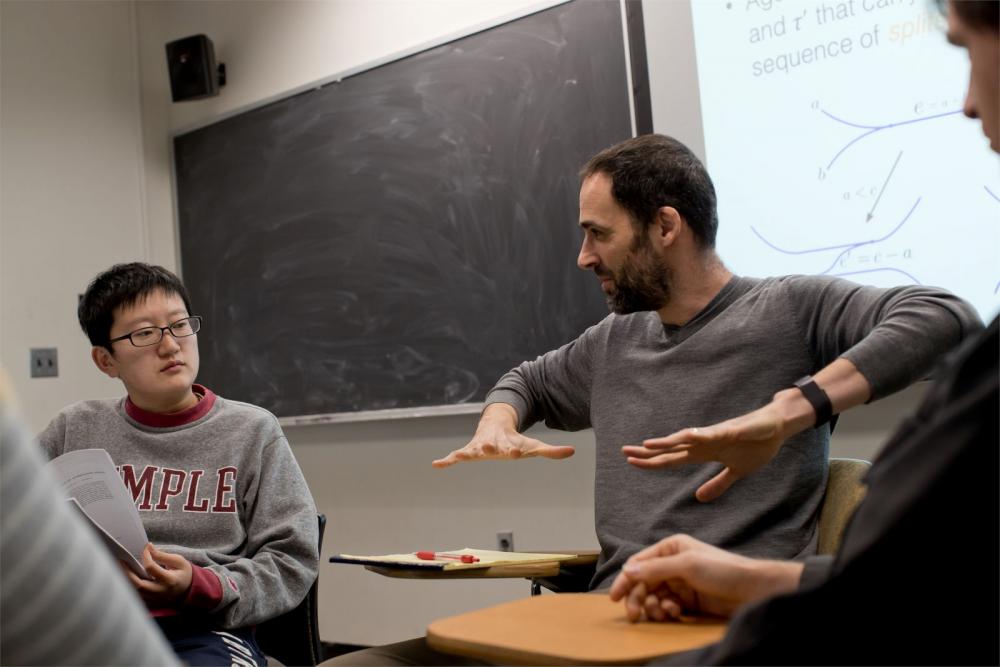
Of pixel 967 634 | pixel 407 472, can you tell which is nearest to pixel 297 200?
pixel 407 472

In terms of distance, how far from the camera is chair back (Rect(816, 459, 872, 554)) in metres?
1.49

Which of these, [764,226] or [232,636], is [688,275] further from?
[232,636]

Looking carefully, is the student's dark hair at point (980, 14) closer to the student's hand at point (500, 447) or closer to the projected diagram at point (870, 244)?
the student's hand at point (500, 447)

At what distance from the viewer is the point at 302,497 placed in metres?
1.81

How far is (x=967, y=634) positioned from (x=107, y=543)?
1.24 m

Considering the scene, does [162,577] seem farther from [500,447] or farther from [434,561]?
[500,447]

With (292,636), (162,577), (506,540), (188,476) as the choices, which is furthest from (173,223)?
(162,577)

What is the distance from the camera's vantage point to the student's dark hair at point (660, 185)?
1.81 metres

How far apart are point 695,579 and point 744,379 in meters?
0.67

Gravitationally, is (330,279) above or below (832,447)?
above

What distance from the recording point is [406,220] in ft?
10.9

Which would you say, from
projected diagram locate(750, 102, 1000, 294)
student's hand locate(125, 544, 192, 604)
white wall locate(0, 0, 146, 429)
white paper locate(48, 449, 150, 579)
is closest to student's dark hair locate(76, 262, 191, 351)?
white paper locate(48, 449, 150, 579)

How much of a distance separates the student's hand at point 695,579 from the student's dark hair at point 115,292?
1.28 meters

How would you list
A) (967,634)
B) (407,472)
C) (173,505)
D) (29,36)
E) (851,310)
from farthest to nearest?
1. (29,36)
2. (407,472)
3. (173,505)
4. (851,310)
5. (967,634)
